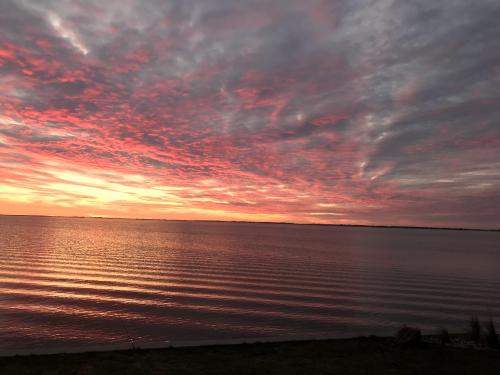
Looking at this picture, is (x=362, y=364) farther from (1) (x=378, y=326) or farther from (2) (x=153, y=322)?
→ (2) (x=153, y=322)

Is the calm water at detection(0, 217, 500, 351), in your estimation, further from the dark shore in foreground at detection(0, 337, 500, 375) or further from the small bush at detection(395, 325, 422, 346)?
the dark shore in foreground at detection(0, 337, 500, 375)

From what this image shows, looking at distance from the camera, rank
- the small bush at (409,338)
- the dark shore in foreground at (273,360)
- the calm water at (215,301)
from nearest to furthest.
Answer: the dark shore in foreground at (273,360)
the small bush at (409,338)
the calm water at (215,301)

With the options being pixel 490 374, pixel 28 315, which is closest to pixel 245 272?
pixel 28 315

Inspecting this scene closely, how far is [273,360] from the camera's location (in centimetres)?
1205

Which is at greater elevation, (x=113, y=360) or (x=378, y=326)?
(x=113, y=360)

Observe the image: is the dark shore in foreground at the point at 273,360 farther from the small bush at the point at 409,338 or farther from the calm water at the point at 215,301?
the calm water at the point at 215,301

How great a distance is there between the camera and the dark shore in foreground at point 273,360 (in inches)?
433

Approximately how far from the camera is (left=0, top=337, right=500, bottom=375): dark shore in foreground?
36.1 ft

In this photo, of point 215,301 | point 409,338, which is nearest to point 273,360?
point 409,338

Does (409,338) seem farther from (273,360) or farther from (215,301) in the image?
(215,301)

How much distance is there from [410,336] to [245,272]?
29549mm

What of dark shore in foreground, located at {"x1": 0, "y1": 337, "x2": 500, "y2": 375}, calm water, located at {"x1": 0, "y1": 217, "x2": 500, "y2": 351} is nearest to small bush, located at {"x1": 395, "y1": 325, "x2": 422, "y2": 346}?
dark shore in foreground, located at {"x1": 0, "y1": 337, "x2": 500, "y2": 375}

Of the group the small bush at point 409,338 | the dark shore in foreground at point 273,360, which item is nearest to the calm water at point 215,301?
the small bush at point 409,338

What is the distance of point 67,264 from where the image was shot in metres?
45.9
